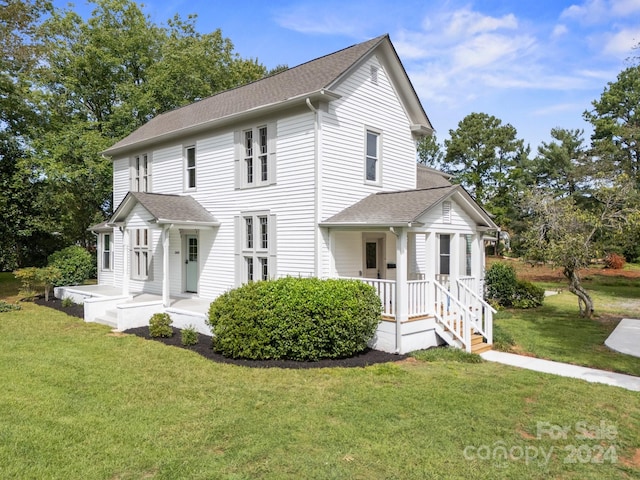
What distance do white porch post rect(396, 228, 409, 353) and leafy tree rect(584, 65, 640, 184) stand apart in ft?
76.4

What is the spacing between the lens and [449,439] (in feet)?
16.1

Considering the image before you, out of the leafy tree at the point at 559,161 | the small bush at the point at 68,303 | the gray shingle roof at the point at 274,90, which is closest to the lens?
the gray shingle roof at the point at 274,90

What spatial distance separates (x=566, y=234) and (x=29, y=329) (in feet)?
51.9

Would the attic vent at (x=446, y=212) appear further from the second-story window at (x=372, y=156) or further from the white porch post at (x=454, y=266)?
the second-story window at (x=372, y=156)

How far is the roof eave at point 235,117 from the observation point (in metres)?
10.3

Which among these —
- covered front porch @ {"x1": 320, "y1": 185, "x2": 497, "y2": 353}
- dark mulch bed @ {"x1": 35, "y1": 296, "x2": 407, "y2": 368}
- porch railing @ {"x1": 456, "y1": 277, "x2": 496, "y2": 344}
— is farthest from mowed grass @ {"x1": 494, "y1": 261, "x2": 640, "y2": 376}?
dark mulch bed @ {"x1": 35, "y1": 296, "x2": 407, "y2": 368}

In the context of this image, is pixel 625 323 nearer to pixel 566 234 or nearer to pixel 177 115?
pixel 566 234

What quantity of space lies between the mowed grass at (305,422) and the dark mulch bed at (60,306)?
6.09m

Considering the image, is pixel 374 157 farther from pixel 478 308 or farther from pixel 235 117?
pixel 478 308

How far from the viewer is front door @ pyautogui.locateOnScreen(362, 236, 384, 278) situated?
11875 millimetres

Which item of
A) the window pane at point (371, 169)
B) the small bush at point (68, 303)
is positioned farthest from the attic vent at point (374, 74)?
the small bush at point (68, 303)

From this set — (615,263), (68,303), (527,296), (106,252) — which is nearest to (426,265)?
(527,296)

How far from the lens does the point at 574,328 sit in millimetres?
12055

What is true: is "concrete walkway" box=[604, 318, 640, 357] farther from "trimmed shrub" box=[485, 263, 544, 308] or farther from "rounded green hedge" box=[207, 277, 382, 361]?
"rounded green hedge" box=[207, 277, 382, 361]
